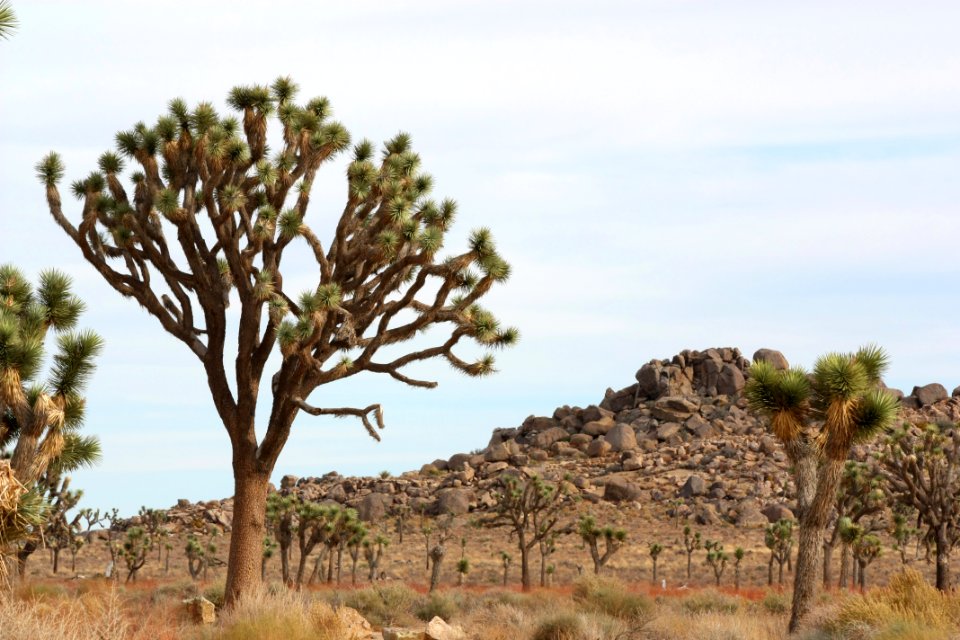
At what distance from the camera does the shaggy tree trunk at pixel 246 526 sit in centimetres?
1977

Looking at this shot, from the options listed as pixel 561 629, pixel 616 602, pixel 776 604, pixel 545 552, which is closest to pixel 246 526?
pixel 561 629

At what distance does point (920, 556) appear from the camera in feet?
167

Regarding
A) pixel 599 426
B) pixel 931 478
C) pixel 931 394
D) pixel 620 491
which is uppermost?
pixel 931 394

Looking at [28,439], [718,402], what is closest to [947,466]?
[28,439]

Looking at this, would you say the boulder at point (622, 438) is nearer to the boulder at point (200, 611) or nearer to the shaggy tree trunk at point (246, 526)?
the shaggy tree trunk at point (246, 526)

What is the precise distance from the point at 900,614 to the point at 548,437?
7031cm

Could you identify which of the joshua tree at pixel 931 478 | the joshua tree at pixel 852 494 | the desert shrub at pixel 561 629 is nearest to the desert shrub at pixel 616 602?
the desert shrub at pixel 561 629

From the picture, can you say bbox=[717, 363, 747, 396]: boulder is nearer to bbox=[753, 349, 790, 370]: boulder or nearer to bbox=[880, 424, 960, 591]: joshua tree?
bbox=[753, 349, 790, 370]: boulder

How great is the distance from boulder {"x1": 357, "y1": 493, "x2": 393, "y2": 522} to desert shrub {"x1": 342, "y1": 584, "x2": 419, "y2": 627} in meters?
41.3

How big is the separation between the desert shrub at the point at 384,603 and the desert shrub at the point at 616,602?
12.4 ft

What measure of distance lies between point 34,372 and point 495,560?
3766 centimetres

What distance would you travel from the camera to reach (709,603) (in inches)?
965

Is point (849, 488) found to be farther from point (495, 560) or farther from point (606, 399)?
point (606, 399)

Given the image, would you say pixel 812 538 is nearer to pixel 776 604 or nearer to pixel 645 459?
pixel 776 604
